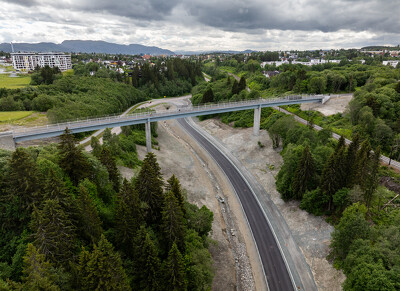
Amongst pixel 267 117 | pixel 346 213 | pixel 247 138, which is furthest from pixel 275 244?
pixel 267 117

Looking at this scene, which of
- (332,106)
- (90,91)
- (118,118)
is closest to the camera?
(118,118)

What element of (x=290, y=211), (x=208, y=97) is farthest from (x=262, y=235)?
(x=208, y=97)

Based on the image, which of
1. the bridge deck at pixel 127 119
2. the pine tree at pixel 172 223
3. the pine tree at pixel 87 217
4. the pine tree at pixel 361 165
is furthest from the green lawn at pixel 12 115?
the pine tree at pixel 361 165

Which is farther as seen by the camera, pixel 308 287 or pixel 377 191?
pixel 377 191

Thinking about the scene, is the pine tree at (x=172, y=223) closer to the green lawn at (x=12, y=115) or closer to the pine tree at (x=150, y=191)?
the pine tree at (x=150, y=191)

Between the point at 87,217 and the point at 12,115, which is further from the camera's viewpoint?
the point at 12,115

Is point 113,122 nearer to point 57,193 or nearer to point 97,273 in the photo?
point 57,193

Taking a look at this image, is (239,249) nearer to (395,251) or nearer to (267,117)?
(395,251)

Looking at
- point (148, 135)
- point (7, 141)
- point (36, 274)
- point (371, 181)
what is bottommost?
point (148, 135)
